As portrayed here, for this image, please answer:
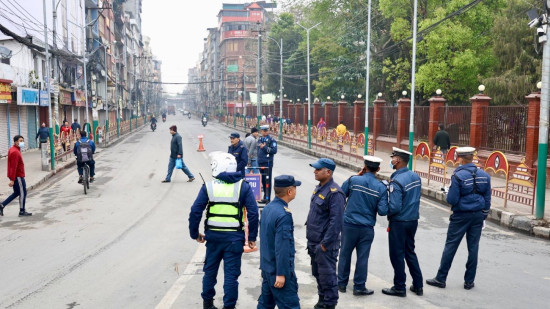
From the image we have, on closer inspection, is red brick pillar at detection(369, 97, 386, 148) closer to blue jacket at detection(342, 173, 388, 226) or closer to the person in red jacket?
the person in red jacket

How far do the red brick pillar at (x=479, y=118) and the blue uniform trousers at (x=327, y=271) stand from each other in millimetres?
14164

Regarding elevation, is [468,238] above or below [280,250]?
below

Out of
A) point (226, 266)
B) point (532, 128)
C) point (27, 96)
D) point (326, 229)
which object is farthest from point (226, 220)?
point (27, 96)

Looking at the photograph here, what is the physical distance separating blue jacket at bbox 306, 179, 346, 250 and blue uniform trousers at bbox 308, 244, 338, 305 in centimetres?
8

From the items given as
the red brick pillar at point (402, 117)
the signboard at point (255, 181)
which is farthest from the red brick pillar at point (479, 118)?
the signboard at point (255, 181)

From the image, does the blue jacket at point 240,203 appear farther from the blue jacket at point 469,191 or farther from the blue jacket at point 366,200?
the blue jacket at point 469,191

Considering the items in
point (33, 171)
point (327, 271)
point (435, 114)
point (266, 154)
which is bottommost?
point (33, 171)

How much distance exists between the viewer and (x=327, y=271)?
508cm

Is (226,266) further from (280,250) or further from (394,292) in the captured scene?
(394,292)

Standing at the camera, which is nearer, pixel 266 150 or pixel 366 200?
pixel 366 200

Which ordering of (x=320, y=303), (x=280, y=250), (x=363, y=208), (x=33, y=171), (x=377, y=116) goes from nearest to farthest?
(x=280, y=250)
(x=320, y=303)
(x=363, y=208)
(x=33, y=171)
(x=377, y=116)

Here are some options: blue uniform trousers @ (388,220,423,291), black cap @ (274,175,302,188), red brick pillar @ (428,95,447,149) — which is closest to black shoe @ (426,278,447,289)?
blue uniform trousers @ (388,220,423,291)

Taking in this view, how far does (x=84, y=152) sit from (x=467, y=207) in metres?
11.6

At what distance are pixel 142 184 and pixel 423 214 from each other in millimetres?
8718
